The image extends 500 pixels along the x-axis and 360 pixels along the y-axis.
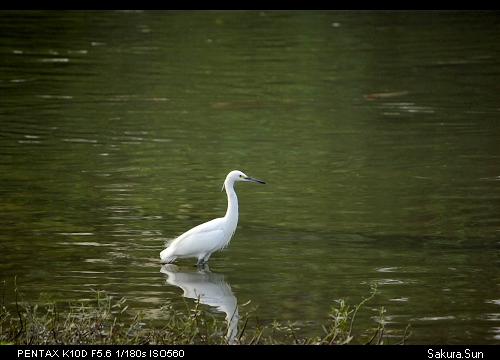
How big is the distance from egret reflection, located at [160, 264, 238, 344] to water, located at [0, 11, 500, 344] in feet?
0.21

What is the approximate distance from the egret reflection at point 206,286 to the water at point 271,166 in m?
0.06

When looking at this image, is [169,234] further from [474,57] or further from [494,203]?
[474,57]

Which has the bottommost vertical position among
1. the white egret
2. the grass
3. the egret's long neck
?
the white egret

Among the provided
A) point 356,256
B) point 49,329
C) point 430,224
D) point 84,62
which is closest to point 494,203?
point 430,224

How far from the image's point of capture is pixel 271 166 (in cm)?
1348

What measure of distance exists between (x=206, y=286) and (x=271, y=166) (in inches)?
200

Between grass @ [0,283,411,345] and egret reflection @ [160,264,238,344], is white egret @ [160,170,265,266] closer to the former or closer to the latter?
egret reflection @ [160,264,238,344]

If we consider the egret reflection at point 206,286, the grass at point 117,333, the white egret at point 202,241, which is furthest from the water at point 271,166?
the grass at point 117,333

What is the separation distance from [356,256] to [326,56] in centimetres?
1355

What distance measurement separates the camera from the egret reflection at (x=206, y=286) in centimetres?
804

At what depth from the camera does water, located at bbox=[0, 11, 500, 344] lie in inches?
336

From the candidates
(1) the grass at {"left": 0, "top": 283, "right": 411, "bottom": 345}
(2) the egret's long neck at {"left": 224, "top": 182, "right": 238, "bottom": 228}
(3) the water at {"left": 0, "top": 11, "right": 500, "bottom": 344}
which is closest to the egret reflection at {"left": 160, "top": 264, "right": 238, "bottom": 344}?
(3) the water at {"left": 0, "top": 11, "right": 500, "bottom": 344}

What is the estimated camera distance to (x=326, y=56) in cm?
2230
